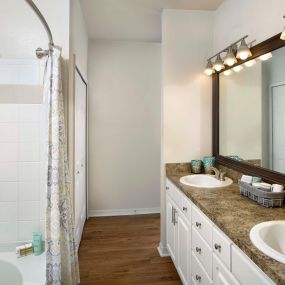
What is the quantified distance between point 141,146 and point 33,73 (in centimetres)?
193

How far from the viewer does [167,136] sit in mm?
2496

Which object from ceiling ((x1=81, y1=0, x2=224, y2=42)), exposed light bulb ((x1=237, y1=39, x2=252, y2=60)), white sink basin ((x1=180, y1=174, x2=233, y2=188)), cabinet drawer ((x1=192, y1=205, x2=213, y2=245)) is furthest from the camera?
ceiling ((x1=81, y1=0, x2=224, y2=42))

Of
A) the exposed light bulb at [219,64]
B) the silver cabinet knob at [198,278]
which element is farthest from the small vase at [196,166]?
the silver cabinet knob at [198,278]

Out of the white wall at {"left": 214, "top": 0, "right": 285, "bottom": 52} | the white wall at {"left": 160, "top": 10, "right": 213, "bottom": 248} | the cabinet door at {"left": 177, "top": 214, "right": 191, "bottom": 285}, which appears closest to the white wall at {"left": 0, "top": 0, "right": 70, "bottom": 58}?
the white wall at {"left": 160, "top": 10, "right": 213, "bottom": 248}

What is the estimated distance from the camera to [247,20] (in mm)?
1971

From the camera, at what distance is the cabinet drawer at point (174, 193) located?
196 centimetres

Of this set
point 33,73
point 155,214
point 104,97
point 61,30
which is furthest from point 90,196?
point 61,30

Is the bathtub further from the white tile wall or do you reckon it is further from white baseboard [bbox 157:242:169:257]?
white baseboard [bbox 157:242:169:257]

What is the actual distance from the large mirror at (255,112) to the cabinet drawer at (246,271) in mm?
851

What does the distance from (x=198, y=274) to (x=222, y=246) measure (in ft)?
1.60

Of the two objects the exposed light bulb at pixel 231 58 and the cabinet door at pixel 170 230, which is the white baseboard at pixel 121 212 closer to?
the cabinet door at pixel 170 230

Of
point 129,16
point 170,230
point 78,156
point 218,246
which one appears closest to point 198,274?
point 218,246

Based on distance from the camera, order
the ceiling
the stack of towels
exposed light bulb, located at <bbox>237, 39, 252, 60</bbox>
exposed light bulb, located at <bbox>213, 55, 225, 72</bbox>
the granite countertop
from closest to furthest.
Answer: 1. the granite countertop
2. the stack of towels
3. exposed light bulb, located at <bbox>237, 39, 252, 60</bbox>
4. exposed light bulb, located at <bbox>213, 55, 225, 72</bbox>
5. the ceiling

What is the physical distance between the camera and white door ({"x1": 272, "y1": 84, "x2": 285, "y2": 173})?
1.62m
